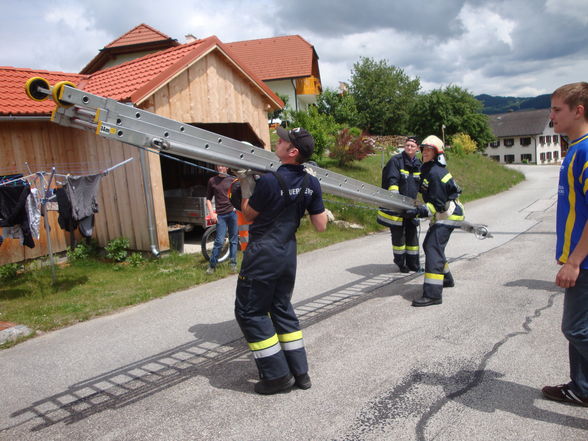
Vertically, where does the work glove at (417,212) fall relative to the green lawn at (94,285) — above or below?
above

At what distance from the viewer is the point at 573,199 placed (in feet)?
10.1

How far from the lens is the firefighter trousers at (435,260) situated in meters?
5.82

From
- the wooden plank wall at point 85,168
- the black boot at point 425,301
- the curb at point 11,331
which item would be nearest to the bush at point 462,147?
the wooden plank wall at point 85,168

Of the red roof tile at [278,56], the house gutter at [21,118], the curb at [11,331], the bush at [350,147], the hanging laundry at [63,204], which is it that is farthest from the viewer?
the red roof tile at [278,56]

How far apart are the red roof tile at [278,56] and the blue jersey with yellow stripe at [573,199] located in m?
36.1

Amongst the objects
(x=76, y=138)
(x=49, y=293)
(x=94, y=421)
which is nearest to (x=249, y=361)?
(x=94, y=421)

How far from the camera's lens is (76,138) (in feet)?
33.3

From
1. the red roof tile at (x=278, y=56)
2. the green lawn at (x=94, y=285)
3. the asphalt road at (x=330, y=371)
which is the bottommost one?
the asphalt road at (x=330, y=371)

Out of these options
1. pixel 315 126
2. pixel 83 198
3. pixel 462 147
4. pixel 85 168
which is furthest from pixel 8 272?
pixel 462 147

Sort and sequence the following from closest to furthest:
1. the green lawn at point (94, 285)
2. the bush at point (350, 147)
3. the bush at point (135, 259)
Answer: the green lawn at point (94, 285) < the bush at point (135, 259) < the bush at point (350, 147)

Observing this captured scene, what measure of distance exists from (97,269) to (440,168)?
6.65m

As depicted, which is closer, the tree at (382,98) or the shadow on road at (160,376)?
the shadow on road at (160,376)

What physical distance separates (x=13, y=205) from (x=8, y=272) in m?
2.10

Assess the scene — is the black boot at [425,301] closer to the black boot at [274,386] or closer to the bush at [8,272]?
the black boot at [274,386]
